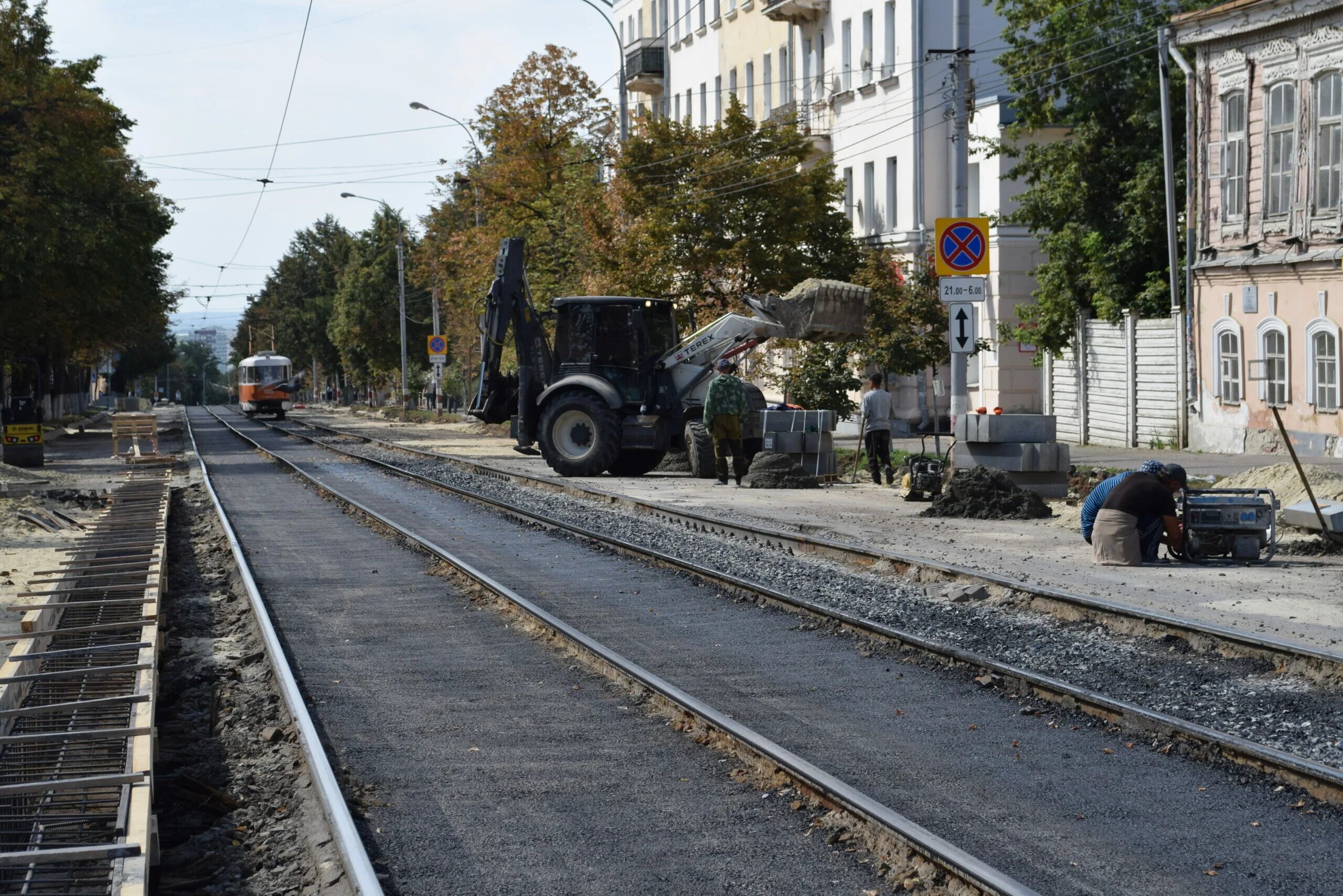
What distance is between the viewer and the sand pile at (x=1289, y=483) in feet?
55.5

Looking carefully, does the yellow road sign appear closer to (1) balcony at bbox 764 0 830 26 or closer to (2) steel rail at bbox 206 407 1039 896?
(2) steel rail at bbox 206 407 1039 896

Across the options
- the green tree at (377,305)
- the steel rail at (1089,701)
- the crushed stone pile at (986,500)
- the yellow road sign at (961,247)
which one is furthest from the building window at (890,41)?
the green tree at (377,305)

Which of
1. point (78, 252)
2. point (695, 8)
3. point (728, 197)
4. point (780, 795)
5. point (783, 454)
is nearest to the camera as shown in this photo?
point (780, 795)

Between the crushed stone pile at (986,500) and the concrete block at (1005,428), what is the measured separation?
0.76 meters

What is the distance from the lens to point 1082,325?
36.0 metres

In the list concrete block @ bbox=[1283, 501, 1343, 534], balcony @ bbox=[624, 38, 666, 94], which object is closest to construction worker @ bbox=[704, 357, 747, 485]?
concrete block @ bbox=[1283, 501, 1343, 534]

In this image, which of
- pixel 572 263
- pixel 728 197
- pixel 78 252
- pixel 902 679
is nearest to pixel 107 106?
pixel 78 252

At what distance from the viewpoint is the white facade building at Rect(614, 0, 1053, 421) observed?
4094 cm

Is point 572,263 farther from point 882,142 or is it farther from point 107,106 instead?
point 107,106

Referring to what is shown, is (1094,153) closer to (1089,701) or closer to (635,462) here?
(635,462)

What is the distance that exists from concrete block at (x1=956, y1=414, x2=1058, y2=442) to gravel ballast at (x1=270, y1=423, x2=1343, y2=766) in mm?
4762

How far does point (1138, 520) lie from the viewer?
47.3 ft

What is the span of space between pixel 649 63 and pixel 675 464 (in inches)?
1473

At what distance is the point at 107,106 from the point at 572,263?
14.3m
